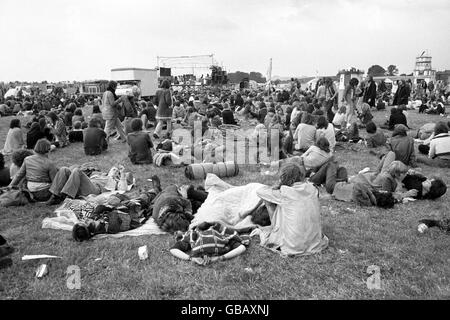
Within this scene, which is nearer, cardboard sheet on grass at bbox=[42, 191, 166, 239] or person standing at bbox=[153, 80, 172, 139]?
cardboard sheet on grass at bbox=[42, 191, 166, 239]

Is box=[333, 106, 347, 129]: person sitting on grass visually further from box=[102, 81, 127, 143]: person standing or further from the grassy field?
box=[102, 81, 127, 143]: person standing

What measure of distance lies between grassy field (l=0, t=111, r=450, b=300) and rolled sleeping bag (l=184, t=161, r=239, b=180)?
9.03 ft

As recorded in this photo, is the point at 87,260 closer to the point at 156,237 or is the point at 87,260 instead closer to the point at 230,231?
the point at 156,237

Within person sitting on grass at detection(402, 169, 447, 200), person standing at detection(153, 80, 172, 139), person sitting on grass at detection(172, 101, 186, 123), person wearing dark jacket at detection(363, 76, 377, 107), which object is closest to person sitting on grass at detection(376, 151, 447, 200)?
person sitting on grass at detection(402, 169, 447, 200)

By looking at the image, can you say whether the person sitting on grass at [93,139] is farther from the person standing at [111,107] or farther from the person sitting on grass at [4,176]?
the person sitting on grass at [4,176]

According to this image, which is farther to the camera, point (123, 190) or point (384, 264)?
point (123, 190)

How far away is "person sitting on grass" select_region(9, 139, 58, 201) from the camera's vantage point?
6.07 m

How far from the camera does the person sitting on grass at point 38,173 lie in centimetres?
607

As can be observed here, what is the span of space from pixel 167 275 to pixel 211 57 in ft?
141

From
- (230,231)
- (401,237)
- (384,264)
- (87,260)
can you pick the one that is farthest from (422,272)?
(87,260)

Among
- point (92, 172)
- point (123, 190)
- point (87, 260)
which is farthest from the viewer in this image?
point (92, 172)

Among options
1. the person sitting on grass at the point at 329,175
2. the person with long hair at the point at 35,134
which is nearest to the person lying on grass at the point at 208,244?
the person sitting on grass at the point at 329,175

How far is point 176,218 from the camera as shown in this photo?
4.95 metres

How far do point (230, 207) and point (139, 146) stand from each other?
4.16m
